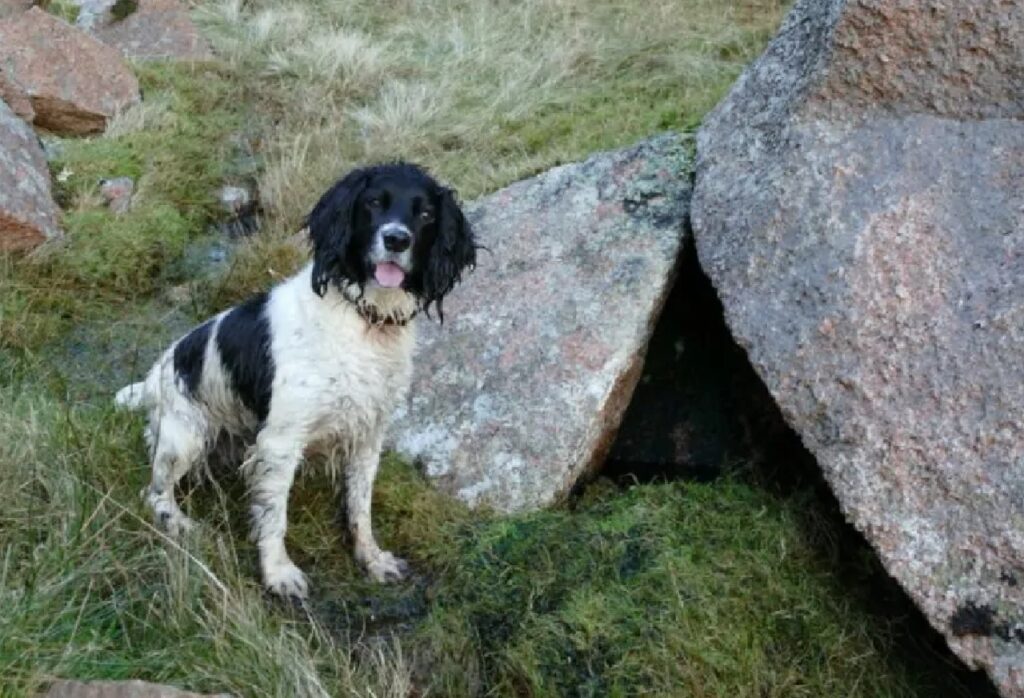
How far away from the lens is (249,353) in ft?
12.7

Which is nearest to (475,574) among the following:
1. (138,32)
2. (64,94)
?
(64,94)

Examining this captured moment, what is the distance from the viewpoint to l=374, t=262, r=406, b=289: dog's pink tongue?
3.70 meters

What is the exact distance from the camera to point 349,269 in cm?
374

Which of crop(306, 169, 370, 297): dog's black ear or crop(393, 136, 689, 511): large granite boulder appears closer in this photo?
crop(306, 169, 370, 297): dog's black ear

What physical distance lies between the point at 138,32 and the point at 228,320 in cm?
474

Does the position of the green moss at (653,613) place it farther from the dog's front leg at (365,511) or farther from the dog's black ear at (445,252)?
the dog's black ear at (445,252)

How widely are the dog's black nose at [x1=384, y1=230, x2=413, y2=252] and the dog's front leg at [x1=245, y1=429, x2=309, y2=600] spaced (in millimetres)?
625

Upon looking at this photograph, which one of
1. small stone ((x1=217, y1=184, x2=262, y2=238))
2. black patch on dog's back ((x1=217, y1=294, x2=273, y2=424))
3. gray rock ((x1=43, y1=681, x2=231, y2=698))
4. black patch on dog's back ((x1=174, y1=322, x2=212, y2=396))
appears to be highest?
gray rock ((x1=43, y1=681, x2=231, y2=698))

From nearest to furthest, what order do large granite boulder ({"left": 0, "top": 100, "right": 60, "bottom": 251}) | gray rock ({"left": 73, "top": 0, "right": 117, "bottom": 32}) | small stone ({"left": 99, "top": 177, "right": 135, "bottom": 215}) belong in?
large granite boulder ({"left": 0, "top": 100, "right": 60, "bottom": 251}) < small stone ({"left": 99, "top": 177, "right": 135, "bottom": 215}) < gray rock ({"left": 73, "top": 0, "right": 117, "bottom": 32})

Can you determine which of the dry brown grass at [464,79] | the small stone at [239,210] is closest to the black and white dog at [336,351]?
the dry brown grass at [464,79]

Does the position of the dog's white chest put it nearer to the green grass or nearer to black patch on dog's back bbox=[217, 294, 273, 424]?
black patch on dog's back bbox=[217, 294, 273, 424]

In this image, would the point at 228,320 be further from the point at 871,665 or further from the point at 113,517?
the point at 871,665

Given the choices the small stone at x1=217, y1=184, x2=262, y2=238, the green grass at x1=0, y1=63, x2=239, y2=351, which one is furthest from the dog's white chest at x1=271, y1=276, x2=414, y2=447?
the small stone at x1=217, y1=184, x2=262, y2=238

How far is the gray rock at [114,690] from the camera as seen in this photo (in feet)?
9.13
